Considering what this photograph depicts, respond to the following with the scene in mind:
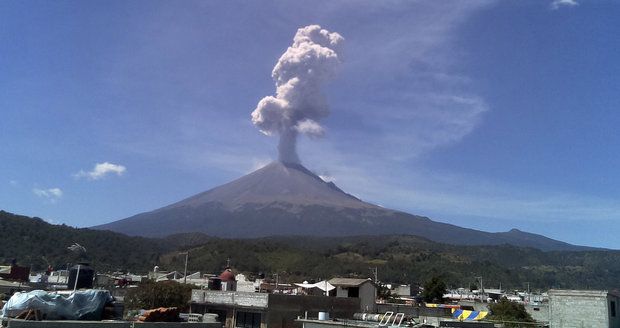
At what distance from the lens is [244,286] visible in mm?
61469

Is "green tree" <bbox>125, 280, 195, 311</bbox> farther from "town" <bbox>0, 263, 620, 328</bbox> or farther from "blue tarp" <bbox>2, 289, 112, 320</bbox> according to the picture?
"blue tarp" <bbox>2, 289, 112, 320</bbox>

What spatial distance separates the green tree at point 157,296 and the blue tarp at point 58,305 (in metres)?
34.3

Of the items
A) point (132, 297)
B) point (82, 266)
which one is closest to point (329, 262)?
point (132, 297)

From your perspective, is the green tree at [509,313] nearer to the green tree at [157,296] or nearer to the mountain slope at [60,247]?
the green tree at [157,296]

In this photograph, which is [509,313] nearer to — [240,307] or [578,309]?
[578,309]

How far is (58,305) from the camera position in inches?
584

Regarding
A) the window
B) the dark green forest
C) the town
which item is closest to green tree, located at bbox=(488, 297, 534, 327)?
the town

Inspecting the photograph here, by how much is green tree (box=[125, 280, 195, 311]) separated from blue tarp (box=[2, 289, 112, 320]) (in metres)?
34.3

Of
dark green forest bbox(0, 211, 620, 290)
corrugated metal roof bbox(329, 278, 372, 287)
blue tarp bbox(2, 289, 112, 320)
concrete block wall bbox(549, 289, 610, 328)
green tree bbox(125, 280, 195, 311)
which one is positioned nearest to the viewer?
blue tarp bbox(2, 289, 112, 320)

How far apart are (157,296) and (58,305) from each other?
36.8m

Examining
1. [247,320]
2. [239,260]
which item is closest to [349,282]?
[247,320]

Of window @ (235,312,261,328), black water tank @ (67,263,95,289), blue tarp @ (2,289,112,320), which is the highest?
black water tank @ (67,263,95,289)

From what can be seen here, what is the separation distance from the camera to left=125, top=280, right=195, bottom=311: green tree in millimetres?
49428

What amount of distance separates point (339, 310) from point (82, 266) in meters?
22.0
